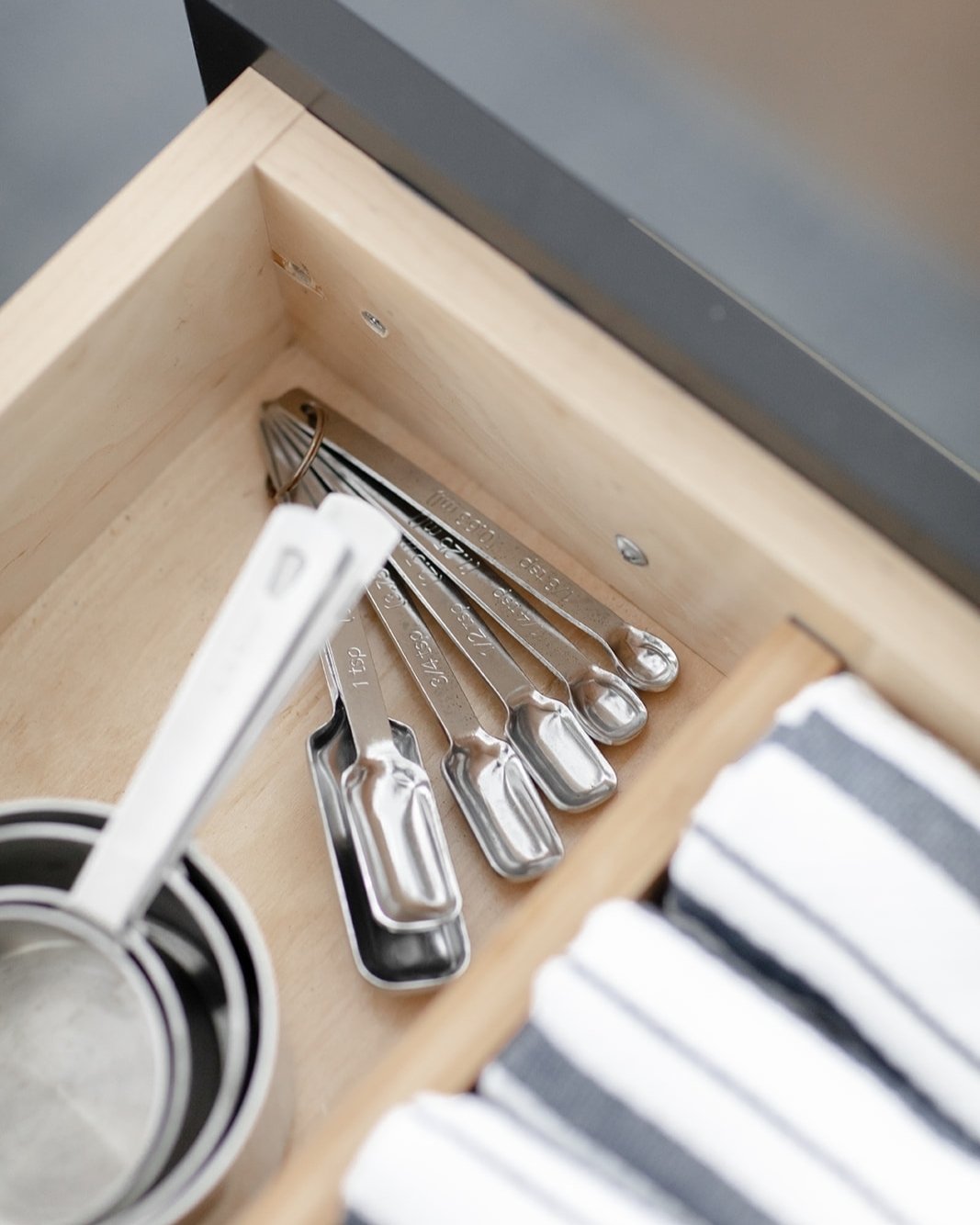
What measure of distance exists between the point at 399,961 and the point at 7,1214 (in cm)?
15

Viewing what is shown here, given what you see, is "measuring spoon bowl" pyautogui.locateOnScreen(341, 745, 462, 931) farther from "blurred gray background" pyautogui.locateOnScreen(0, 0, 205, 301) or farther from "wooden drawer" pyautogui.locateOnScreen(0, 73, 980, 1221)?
"blurred gray background" pyautogui.locateOnScreen(0, 0, 205, 301)

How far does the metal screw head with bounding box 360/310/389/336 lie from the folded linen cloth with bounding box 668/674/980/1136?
0.73ft

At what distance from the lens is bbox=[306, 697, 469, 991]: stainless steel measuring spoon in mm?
481

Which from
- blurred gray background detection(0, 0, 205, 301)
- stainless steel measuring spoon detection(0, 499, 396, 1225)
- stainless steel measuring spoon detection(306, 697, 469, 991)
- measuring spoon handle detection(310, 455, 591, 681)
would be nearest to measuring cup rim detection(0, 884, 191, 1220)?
stainless steel measuring spoon detection(0, 499, 396, 1225)

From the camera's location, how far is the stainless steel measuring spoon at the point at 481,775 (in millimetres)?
503

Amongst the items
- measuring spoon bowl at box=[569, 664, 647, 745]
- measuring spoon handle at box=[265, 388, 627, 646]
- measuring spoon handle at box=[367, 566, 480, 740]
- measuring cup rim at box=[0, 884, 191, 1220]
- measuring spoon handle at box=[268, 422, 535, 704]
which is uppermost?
measuring spoon handle at box=[265, 388, 627, 646]

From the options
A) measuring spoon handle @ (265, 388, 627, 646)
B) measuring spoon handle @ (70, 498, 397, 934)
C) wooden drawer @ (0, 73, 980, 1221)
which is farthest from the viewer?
measuring spoon handle @ (265, 388, 627, 646)

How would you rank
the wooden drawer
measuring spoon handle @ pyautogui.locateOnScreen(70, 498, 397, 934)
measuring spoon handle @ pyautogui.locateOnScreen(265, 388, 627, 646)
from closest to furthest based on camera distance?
measuring spoon handle @ pyautogui.locateOnScreen(70, 498, 397, 934) → the wooden drawer → measuring spoon handle @ pyautogui.locateOnScreen(265, 388, 627, 646)

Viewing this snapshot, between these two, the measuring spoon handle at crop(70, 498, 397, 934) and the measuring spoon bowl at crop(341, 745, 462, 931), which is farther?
the measuring spoon bowl at crop(341, 745, 462, 931)

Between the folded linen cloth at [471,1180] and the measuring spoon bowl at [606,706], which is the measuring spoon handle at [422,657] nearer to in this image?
the measuring spoon bowl at [606,706]

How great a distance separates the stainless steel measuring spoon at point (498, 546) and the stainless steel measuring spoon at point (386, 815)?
0.07 metres

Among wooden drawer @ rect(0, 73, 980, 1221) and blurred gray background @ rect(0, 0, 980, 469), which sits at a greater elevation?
blurred gray background @ rect(0, 0, 980, 469)

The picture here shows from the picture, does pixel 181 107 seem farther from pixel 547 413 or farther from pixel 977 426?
pixel 977 426

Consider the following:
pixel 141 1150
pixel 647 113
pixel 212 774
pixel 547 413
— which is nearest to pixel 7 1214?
pixel 141 1150
